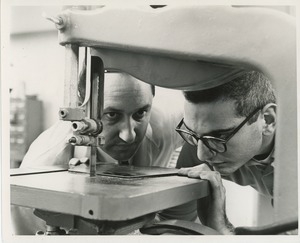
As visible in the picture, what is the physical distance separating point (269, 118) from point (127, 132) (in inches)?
15.6

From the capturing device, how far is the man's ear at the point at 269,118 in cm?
93

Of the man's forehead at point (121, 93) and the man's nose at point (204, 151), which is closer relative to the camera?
the man's nose at point (204, 151)

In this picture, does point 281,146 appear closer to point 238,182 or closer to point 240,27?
point 240,27

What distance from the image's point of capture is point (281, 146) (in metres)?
0.65

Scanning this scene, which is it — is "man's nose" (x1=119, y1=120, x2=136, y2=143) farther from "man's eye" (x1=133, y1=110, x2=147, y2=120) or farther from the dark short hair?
the dark short hair

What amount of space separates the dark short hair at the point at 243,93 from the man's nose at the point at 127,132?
0.21 metres

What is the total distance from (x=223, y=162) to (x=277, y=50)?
0.43m

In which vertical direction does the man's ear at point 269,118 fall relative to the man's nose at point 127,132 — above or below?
above

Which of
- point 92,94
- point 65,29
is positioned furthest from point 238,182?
point 65,29

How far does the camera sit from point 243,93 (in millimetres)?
921

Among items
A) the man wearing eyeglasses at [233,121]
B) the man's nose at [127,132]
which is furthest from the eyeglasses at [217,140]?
the man's nose at [127,132]

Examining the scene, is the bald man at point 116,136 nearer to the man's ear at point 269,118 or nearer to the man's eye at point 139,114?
the man's eye at point 139,114

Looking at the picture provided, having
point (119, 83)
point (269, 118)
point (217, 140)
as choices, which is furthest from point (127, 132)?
point (269, 118)

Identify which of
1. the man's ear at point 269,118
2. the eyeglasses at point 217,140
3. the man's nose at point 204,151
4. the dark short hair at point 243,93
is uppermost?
the dark short hair at point 243,93
